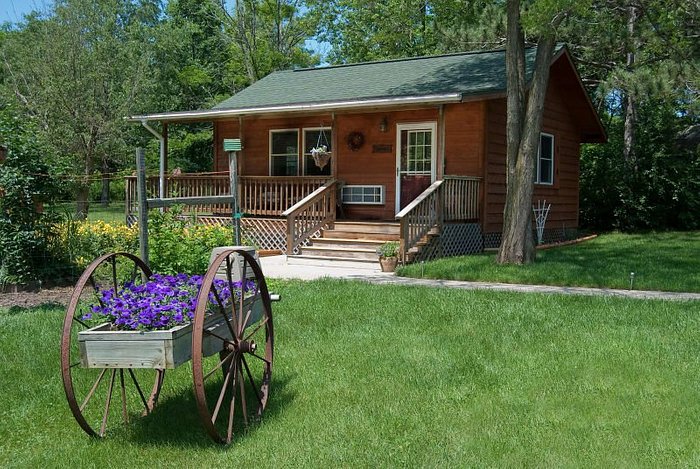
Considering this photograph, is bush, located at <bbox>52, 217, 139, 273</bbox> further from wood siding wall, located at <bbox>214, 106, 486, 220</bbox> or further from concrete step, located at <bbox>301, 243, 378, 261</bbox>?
wood siding wall, located at <bbox>214, 106, 486, 220</bbox>

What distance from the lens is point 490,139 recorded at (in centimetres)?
1393

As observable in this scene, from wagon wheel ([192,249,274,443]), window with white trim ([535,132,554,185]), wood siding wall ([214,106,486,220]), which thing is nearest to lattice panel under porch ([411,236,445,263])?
wood siding wall ([214,106,486,220])

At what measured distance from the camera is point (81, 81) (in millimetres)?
24531

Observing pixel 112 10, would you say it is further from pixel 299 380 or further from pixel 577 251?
pixel 299 380

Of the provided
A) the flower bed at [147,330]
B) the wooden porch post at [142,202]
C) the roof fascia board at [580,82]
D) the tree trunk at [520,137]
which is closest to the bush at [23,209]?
the wooden porch post at [142,202]

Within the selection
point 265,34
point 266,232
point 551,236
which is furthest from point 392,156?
point 265,34

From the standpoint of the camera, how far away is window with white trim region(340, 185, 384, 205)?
1488 centimetres

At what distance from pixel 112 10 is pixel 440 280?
949 inches

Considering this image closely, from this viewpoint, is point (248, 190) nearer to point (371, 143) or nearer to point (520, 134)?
point (371, 143)

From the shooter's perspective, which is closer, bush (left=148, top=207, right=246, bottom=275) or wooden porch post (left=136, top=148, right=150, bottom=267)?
wooden porch post (left=136, top=148, right=150, bottom=267)

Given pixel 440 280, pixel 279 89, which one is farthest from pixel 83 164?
pixel 440 280

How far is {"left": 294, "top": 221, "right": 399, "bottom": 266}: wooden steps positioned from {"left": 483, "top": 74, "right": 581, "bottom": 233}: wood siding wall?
2252mm

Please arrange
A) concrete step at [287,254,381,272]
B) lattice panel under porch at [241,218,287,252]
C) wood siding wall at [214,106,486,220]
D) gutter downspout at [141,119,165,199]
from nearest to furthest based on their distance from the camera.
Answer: concrete step at [287,254,381,272] → wood siding wall at [214,106,486,220] → lattice panel under porch at [241,218,287,252] → gutter downspout at [141,119,165,199]

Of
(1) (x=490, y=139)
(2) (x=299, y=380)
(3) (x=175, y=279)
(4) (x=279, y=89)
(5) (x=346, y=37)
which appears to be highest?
(5) (x=346, y=37)
